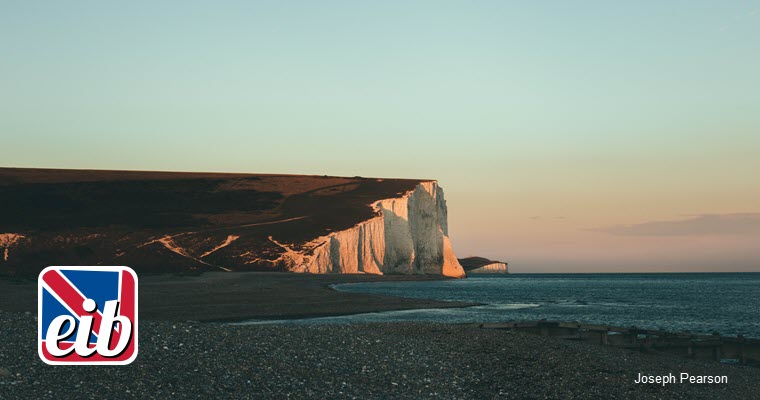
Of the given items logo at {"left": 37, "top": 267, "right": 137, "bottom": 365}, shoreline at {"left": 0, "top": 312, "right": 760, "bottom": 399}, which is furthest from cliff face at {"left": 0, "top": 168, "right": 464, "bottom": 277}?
logo at {"left": 37, "top": 267, "right": 137, "bottom": 365}

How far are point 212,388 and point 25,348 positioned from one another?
19.0 feet

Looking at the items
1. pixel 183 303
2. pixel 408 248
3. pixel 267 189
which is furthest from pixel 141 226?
pixel 183 303

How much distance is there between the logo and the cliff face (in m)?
88.1

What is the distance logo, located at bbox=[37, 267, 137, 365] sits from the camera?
13.6 m

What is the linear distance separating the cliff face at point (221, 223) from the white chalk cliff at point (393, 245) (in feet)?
0.61

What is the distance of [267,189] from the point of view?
150 metres

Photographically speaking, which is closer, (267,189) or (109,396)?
(109,396)

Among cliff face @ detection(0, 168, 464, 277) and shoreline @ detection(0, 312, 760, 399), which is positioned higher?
cliff face @ detection(0, 168, 464, 277)

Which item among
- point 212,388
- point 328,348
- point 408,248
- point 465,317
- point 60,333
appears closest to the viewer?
point 60,333

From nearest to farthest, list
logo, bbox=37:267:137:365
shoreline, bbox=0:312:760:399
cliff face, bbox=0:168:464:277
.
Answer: logo, bbox=37:267:137:365 < shoreline, bbox=0:312:760:399 < cliff face, bbox=0:168:464:277

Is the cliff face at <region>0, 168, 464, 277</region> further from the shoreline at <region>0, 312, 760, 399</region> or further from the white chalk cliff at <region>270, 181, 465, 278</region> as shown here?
the shoreline at <region>0, 312, 760, 399</region>

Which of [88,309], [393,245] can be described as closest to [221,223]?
[393,245]

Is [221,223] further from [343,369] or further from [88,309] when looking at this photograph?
[88,309]

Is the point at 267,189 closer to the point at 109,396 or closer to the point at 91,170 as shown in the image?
the point at 91,170
